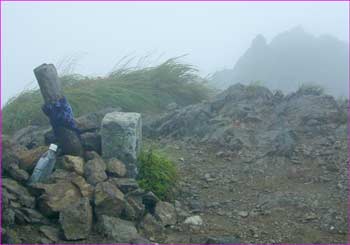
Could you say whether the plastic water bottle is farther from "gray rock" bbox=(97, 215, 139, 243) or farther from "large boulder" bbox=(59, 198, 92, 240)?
"gray rock" bbox=(97, 215, 139, 243)

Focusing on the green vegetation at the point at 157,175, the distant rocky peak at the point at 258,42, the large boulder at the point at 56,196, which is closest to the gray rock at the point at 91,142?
the green vegetation at the point at 157,175

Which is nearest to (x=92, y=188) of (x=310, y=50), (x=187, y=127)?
(x=187, y=127)

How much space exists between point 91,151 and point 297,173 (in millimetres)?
2059

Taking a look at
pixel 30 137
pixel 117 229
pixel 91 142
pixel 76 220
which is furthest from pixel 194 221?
pixel 30 137

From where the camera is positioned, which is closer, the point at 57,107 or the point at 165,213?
the point at 165,213

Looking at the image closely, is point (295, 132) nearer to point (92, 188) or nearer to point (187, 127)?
point (187, 127)

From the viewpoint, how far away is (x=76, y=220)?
14.5 feet

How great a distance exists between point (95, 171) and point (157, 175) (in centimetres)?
63

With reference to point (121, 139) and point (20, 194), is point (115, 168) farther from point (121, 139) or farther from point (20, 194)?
point (20, 194)

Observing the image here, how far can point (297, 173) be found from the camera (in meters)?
5.88

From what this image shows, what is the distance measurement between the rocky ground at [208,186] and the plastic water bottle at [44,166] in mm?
87

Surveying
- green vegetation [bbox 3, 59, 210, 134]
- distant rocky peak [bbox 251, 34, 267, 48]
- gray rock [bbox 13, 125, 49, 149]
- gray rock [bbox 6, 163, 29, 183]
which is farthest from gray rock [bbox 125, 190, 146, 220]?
distant rocky peak [bbox 251, 34, 267, 48]

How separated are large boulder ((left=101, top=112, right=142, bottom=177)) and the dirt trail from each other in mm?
594

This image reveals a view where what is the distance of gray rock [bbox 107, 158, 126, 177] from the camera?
16.8 feet
